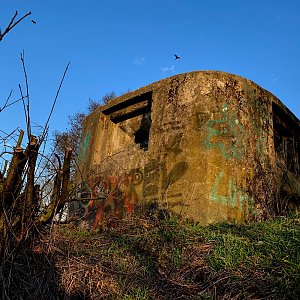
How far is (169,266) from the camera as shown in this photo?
358 centimetres

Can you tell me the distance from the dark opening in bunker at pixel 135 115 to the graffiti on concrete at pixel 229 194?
1.68 metres

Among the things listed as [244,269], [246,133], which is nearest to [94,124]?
[246,133]

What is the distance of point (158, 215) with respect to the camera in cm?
508

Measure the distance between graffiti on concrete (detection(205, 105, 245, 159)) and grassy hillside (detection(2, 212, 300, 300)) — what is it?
4.62 feet

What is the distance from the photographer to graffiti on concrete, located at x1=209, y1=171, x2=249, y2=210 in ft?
16.3

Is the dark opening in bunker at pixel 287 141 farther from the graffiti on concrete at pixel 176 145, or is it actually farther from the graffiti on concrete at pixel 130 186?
the graffiti on concrete at pixel 130 186

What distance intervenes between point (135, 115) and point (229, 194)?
8.44 feet

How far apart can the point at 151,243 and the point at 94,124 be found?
3658 mm

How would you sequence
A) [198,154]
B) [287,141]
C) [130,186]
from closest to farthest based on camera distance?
[198,154] → [130,186] → [287,141]

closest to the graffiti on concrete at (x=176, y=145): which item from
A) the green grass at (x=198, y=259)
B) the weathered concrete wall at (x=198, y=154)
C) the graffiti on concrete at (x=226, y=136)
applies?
the weathered concrete wall at (x=198, y=154)

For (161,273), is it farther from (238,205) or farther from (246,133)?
(246,133)

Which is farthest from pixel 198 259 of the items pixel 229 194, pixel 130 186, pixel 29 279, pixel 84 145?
pixel 84 145

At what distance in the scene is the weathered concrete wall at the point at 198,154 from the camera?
5039mm

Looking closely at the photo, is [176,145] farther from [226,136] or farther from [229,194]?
[229,194]
